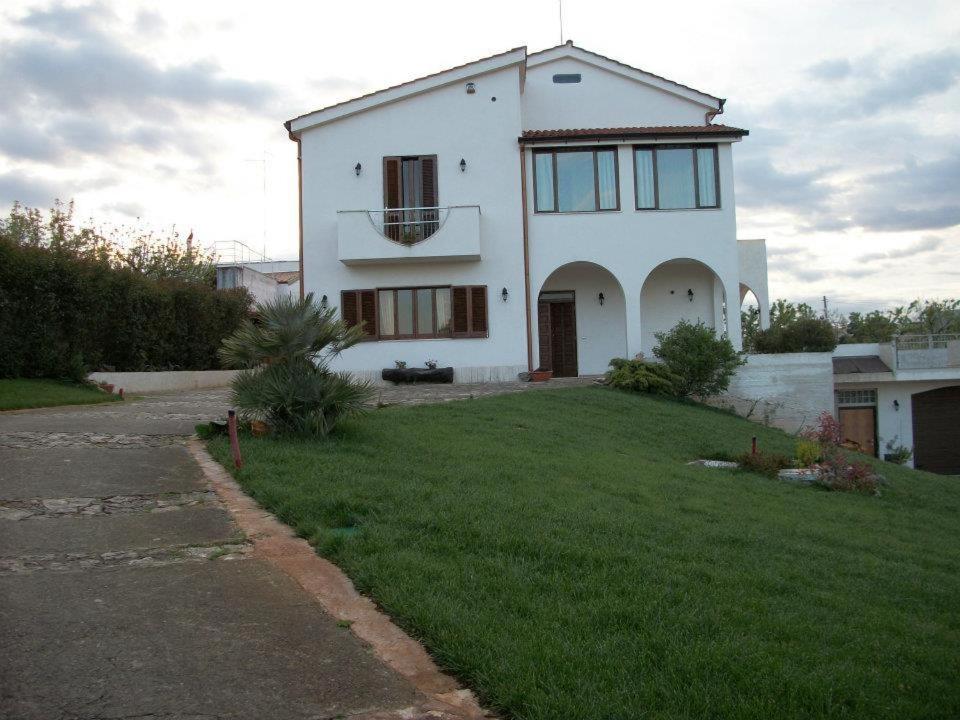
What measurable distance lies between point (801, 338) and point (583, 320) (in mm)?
6802

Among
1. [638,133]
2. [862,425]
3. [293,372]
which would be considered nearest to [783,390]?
[862,425]

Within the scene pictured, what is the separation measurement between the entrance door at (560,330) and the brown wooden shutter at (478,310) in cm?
245

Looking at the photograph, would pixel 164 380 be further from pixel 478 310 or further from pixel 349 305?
pixel 478 310

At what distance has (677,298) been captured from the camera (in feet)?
77.9

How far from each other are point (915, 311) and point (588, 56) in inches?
1260

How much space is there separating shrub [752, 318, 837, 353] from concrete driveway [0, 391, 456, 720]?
2057 centimetres

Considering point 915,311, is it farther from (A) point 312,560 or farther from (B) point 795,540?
(A) point 312,560

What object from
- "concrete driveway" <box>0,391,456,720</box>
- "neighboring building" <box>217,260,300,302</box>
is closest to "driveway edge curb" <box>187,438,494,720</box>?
"concrete driveway" <box>0,391,456,720</box>

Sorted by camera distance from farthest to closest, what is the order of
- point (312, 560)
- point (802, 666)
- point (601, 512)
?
→ point (601, 512)
point (312, 560)
point (802, 666)

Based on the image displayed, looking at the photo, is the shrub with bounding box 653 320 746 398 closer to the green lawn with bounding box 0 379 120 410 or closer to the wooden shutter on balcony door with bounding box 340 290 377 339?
the wooden shutter on balcony door with bounding box 340 290 377 339

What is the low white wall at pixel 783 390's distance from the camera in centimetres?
2155

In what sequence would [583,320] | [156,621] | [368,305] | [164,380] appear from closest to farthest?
[156,621] → [368,305] → [164,380] → [583,320]

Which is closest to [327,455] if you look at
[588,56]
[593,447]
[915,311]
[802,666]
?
[593,447]

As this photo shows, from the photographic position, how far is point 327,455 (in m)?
9.37
